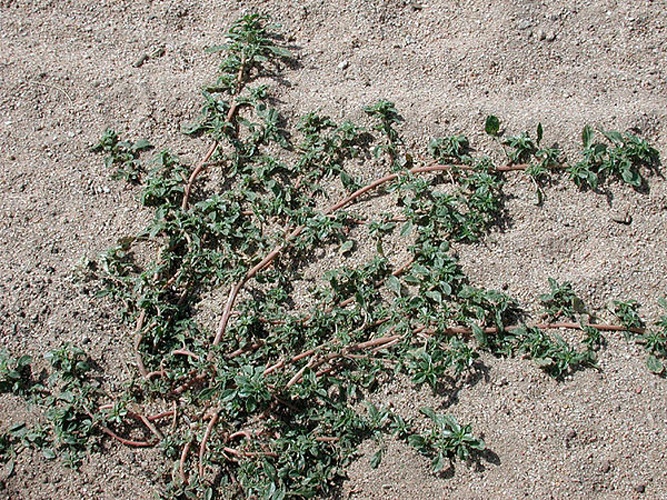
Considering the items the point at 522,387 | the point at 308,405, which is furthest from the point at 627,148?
the point at 308,405

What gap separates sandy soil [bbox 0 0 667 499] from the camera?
10.6ft

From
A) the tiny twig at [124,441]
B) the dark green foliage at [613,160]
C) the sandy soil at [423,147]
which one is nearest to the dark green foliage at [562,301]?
the sandy soil at [423,147]

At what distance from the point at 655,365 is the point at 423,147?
128 cm

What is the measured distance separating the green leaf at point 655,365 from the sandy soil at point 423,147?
0.03 metres

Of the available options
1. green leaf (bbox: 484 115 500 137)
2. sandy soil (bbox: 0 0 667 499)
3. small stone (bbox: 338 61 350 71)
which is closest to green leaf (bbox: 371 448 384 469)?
sandy soil (bbox: 0 0 667 499)

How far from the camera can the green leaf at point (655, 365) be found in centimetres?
334

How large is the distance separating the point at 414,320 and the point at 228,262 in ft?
2.54

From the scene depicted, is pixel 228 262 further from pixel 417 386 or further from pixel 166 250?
pixel 417 386

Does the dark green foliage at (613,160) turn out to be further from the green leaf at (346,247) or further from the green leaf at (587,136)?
the green leaf at (346,247)

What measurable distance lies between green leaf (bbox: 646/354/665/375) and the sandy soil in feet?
0.10

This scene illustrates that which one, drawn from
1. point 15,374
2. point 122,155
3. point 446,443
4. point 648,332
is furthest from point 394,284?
point 15,374

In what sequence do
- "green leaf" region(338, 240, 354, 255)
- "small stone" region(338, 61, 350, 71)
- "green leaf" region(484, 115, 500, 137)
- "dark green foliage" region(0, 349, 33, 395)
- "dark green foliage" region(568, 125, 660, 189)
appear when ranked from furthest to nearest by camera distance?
"small stone" region(338, 61, 350, 71)
"green leaf" region(484, 115, 500, 137)
"dark green foliage" region(568, 125, 660, 189)
"green leaf" region(338, 240, 354, 255)
"dark green foliage" region(0, 349, 33, 395)

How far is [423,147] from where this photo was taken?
3812 mm

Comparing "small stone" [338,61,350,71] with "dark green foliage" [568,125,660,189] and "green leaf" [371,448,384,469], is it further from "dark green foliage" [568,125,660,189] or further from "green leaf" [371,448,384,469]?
"green leaf" [371,448,384,469]
